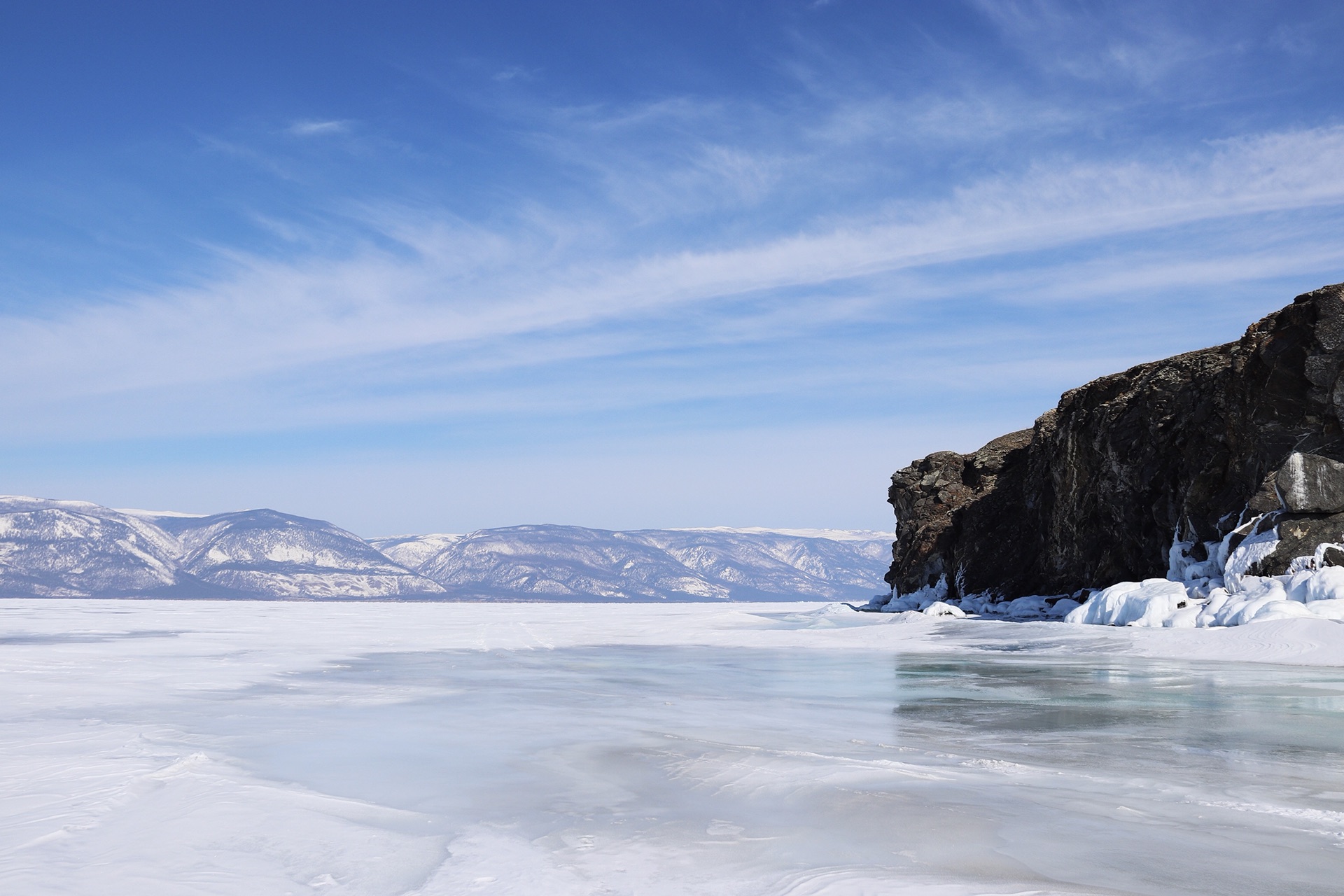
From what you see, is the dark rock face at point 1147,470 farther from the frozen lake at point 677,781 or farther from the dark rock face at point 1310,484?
the frozen lake at point 677,781

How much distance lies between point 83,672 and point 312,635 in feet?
47.6

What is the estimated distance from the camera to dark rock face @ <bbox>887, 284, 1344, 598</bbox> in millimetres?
29609

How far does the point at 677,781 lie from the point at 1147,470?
37.9m

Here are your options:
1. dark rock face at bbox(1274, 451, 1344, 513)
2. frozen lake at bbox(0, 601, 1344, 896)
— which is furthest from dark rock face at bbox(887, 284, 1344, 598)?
frozen lake at bbox(0, 601, 1344, 896)

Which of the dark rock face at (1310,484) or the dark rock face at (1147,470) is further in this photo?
the dark rock face at (1147,470)

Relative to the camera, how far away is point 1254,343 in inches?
1294

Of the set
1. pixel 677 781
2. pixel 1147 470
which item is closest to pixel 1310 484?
pixel 1147 470

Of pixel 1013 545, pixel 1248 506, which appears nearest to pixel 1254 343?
pixel 1248 506

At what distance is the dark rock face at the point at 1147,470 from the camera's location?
97.1ft

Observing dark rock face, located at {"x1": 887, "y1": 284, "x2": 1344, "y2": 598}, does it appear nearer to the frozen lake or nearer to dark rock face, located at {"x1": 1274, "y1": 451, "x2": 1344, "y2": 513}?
dark rock face, located at {"x1": 1274, "y1": 451, "x2": 1344, "y2": 513}

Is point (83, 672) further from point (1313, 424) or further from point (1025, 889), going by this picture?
point (1313, 424)

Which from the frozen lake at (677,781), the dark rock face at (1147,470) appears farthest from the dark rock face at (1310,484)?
the frozen lake at (677,781)

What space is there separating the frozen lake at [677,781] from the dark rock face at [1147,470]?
47.1 feet

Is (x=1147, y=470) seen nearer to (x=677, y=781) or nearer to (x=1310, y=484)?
(x=1310, y=484)
